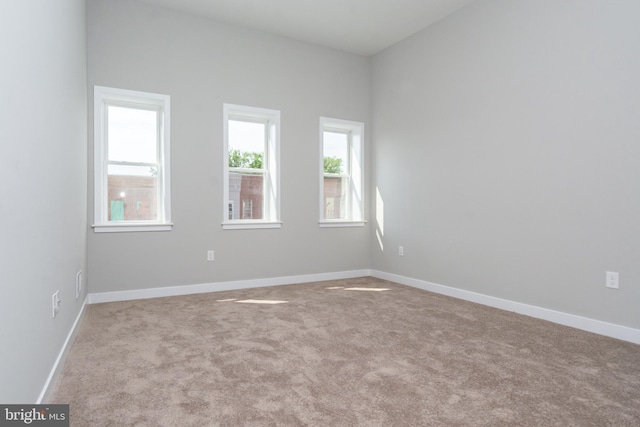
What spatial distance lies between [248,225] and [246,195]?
409 mm

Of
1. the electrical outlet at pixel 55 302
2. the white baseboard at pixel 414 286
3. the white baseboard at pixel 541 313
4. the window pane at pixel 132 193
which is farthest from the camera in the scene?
the window pane at pixel 132 193

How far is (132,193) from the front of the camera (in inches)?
161

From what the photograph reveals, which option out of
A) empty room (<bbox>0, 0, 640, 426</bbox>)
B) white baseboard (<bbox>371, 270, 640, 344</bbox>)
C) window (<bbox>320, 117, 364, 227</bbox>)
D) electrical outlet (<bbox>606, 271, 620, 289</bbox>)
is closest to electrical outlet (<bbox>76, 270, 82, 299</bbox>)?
empty room (<bbox>0, 0, 640, 426</bbox>)

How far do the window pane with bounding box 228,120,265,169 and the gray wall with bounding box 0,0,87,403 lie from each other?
6.70ft

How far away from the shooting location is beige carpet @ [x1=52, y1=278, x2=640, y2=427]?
5.71ft

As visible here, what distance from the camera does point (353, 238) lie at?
5.40 metres

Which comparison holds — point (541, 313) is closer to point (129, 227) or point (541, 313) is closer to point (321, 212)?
point (321, 212)

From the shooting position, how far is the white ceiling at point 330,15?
403 centimetres

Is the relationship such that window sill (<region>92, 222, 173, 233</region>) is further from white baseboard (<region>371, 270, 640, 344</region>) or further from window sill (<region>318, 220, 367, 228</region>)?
white baseboard (<region>371, 270, 640, 344</region>)

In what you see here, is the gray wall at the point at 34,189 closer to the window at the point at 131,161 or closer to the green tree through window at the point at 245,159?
the window at the point at 131,161

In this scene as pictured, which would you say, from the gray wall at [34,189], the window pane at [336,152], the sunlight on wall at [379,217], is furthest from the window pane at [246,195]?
the gray wall at [34,189]

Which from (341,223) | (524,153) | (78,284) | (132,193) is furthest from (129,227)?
(524,153)

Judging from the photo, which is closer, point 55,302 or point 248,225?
point 55,302

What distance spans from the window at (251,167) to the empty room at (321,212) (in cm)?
3
